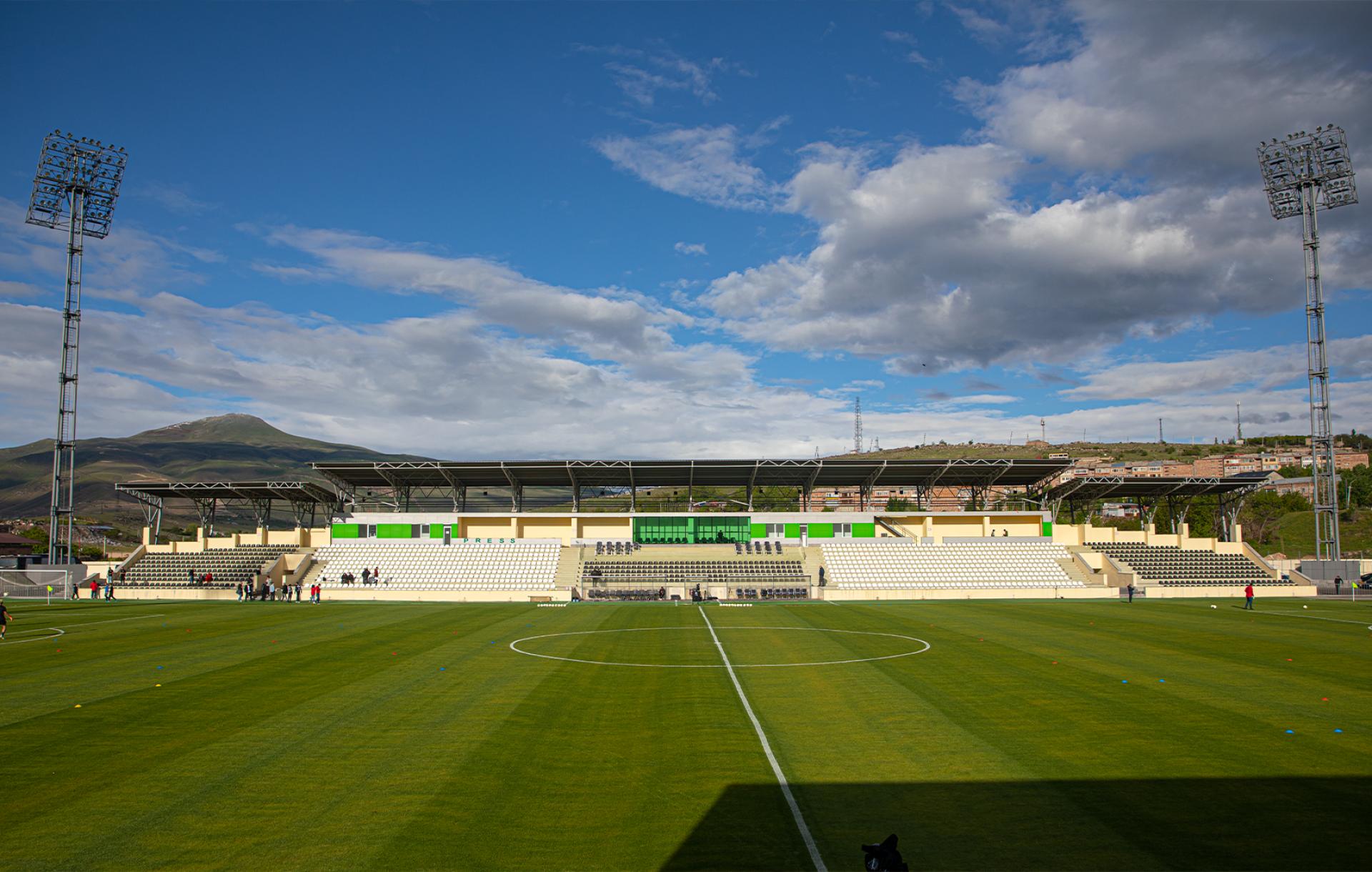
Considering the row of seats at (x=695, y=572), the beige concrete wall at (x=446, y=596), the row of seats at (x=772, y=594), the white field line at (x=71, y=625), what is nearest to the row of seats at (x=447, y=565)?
the beige concrete wall at (x=446, y=596)

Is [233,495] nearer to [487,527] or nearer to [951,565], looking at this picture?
[487,527]

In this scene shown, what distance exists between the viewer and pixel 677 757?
486 inches

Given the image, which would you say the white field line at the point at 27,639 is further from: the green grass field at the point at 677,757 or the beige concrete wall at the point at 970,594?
the beige concrete wall at the point at 970,594

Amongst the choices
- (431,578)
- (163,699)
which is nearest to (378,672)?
(163,699)

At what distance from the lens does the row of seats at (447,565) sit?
57.0m

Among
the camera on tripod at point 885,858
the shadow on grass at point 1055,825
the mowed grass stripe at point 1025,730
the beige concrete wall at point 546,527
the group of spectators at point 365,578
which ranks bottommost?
the group of spectators at point 365,578

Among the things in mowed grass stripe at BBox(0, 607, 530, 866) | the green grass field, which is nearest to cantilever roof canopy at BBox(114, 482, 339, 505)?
the green grass field

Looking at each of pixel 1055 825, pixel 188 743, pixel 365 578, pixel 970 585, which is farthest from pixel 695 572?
pixel 1055 825

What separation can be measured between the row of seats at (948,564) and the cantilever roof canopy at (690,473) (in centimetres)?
582

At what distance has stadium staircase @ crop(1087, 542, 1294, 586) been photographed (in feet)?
185

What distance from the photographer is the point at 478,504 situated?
233 feet

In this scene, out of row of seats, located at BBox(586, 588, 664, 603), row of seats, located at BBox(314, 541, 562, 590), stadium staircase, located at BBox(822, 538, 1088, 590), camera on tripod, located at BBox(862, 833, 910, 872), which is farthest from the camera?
row of seats, located at BBox(314, 541, 562, 590)

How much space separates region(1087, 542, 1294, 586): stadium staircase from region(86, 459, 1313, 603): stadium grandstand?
0.48 feet

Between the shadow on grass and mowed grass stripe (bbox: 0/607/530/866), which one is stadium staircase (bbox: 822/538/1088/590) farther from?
the shadow on grass
